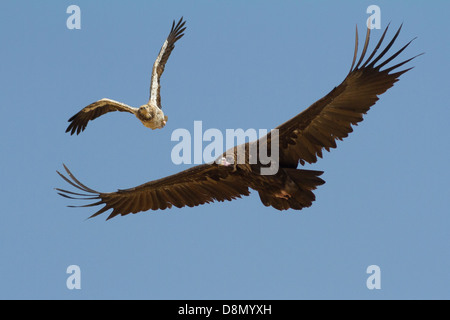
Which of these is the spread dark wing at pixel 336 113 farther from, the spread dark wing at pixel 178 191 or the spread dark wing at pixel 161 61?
the spread dark wing at pixel 161 61

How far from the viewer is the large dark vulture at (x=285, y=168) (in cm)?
1183

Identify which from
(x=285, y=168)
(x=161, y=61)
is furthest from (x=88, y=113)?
(x=285, y=168)

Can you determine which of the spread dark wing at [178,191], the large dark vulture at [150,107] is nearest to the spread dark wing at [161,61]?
the large dark vulture at [150,107]

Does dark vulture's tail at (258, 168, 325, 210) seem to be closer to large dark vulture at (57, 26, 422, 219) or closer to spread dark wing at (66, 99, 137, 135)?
large dark vulture at (57, 26, 422, 219)

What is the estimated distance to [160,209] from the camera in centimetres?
1420

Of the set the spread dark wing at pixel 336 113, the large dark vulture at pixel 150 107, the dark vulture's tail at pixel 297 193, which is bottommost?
the dark vulture's tail at pixel 297 193

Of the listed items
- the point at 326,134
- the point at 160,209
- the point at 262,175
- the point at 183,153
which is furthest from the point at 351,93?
the point at 160,209

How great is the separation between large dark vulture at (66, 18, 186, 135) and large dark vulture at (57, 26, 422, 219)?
139 centimetres

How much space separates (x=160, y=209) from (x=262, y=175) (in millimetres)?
2446

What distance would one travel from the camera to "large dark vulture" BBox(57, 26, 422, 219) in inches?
466

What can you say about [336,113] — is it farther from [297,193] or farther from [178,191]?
[178,191]

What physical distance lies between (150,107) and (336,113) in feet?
13.0

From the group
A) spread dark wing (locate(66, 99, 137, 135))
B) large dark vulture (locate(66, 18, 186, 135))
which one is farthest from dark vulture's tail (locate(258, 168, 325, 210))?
spread dark wing (locate(66, 99, 137, 135))

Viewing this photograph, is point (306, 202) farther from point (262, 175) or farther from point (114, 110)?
point (114, 110)
